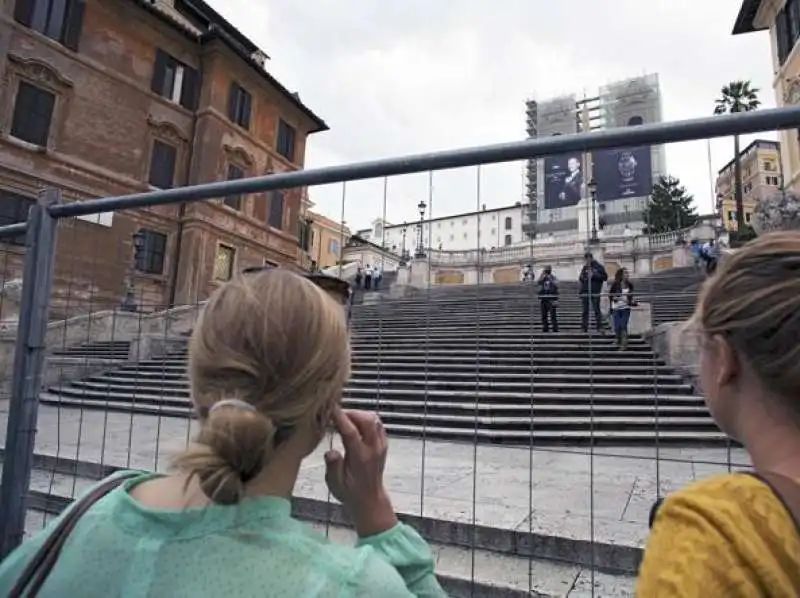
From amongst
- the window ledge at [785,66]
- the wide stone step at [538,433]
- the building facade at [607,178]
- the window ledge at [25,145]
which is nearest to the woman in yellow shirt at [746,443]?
the wide stone step at [538,433]

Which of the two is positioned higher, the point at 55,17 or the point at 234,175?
the point at 55,17

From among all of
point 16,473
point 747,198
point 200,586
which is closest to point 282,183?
point 16,473

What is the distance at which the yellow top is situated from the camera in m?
0.72

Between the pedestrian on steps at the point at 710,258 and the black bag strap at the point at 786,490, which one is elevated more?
the pedestrian on steps at the point at 710,258

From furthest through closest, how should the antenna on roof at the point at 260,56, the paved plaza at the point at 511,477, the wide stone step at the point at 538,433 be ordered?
the antenna on roof at the point at 260,56 → the wide stone step at the point at 538,433 → the paved plaza at the point at 511,477

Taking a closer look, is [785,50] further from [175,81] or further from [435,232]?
[435,232]

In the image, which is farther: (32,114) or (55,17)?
(55,17)

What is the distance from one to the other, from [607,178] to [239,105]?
1126 inches

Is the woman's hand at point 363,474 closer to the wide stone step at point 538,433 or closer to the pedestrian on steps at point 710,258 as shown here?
the pedestrian on steps at point 710,258

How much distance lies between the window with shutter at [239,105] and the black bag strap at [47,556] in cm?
2613

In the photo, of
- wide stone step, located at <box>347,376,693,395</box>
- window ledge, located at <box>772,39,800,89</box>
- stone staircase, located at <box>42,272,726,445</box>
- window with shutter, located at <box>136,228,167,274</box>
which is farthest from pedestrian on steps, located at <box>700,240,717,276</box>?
window ledge, located at <box>772,39,800,89</box>

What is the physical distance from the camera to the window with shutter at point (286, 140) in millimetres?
27547

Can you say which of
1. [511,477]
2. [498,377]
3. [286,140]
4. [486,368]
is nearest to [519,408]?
[498,377]

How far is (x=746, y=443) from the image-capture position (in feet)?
2.94
